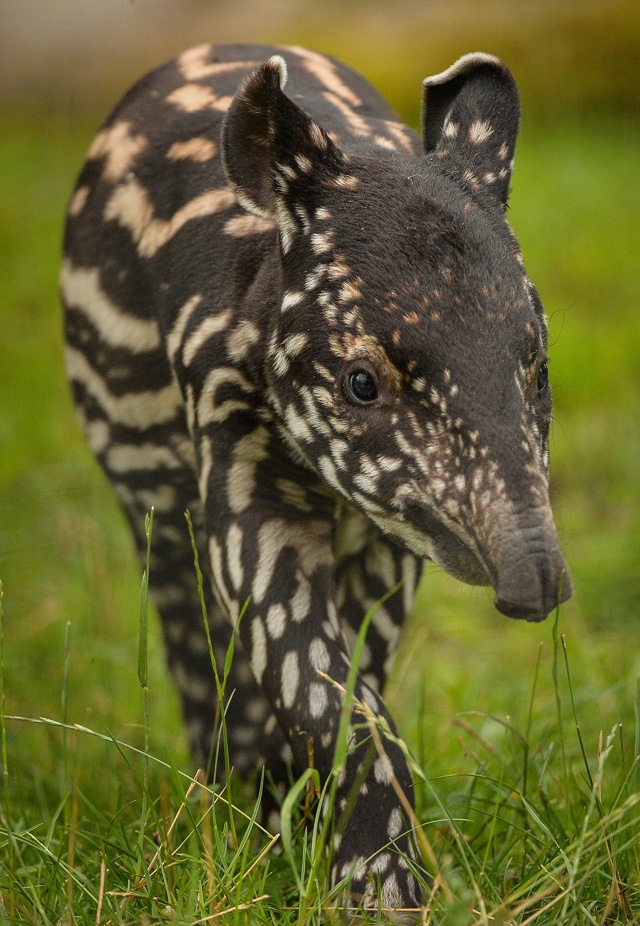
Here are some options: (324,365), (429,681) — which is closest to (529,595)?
(324,365)

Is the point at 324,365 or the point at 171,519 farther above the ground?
the point at 324,365

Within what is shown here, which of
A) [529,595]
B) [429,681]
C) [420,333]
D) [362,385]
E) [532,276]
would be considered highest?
[532,276]

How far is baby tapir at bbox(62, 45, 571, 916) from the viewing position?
2.93 metres

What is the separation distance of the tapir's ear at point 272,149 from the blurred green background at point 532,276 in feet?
3.43

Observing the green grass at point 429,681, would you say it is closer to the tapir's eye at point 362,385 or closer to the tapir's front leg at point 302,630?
the tapir's front leg at point 302,630

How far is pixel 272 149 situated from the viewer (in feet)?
10.8

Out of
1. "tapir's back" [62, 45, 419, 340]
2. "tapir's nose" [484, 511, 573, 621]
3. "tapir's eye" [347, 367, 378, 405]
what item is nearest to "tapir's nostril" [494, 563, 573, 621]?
"tapir's nose" [484, 511, 573, 621]

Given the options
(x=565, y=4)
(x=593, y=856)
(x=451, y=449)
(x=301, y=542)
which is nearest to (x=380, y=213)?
(x=451, y=449)

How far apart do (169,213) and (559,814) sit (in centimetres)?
200

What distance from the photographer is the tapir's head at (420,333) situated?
284cm

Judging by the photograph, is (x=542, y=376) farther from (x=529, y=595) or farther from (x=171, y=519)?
(x=171, y=519)

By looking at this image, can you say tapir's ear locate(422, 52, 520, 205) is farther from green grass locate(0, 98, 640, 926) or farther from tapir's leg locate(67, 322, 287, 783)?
tapir's leg locate(67, 322, 287, 783)

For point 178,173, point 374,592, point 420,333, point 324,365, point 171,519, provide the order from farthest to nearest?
point 171,519 < point 178,173 < point 374,592 < point 324,365 < point 420,333

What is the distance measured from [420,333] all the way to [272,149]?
669 millimetres
